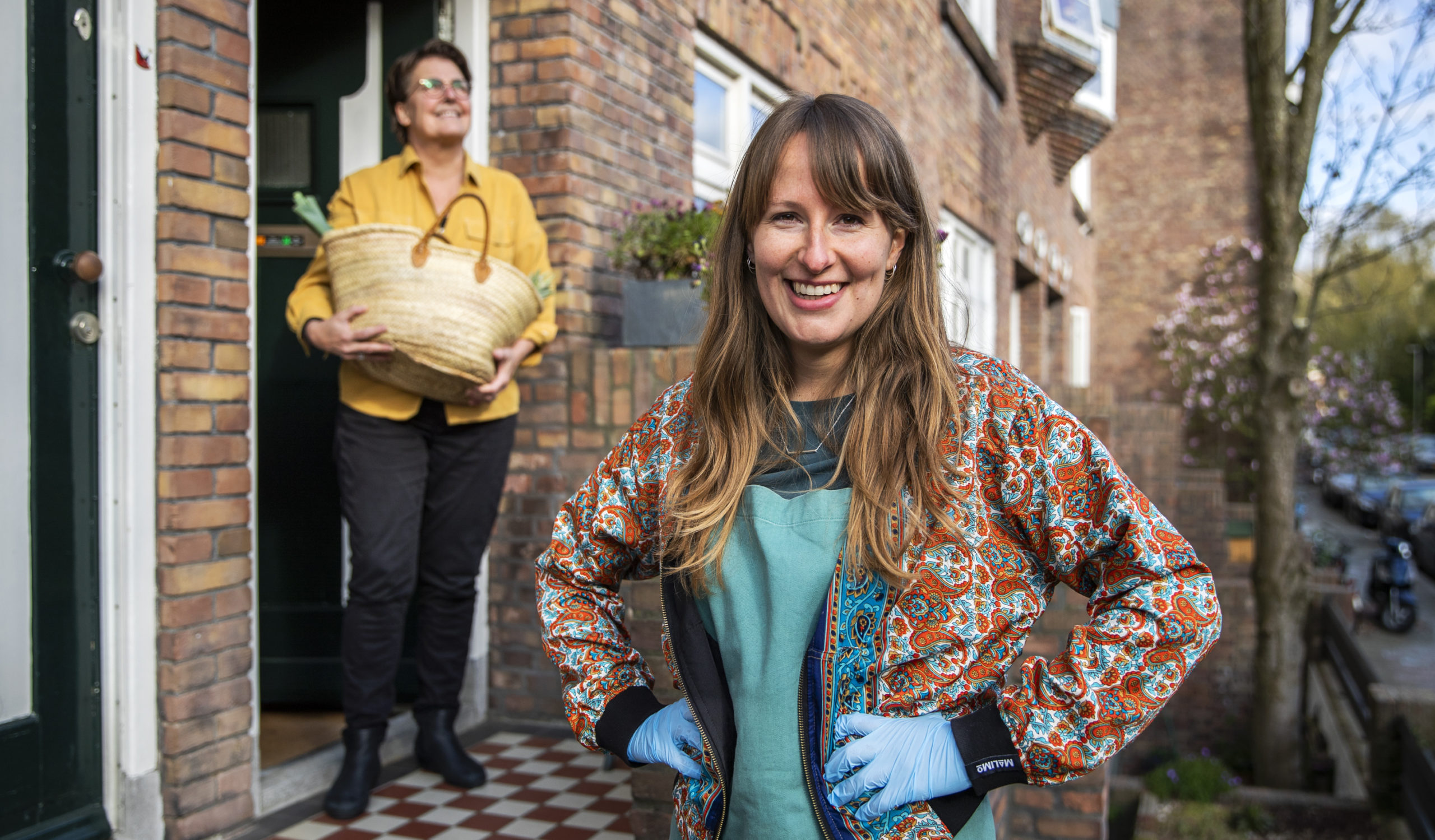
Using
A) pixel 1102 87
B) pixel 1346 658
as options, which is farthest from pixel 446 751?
pixel 1102 87

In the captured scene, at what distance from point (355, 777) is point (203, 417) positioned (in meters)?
1.11

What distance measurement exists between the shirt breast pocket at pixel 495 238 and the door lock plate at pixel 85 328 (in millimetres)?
→ 1031

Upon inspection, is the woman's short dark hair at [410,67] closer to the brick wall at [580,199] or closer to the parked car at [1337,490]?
the brick wall at [580,199]

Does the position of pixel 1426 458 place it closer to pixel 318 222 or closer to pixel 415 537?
pixel 415 537

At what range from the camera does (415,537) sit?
10.4 feet

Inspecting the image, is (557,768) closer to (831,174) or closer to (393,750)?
(393,750)

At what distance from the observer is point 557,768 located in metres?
3.56

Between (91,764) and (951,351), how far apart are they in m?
2.43

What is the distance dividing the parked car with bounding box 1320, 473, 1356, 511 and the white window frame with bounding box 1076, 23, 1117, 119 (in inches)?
909

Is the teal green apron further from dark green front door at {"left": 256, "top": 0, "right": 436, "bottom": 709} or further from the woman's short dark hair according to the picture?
dark green front door at {"left": 256, "top": 0, "right": 436, "bottom": 709}

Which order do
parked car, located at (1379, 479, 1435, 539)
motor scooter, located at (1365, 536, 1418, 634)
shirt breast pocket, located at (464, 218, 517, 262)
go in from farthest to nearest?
parked car, located at (1379, 479, 1435, 539)
motor scooter, located at (1365, 536, 1418, 634)
shirt breast pocket, located at (464, 218, 517, 262)

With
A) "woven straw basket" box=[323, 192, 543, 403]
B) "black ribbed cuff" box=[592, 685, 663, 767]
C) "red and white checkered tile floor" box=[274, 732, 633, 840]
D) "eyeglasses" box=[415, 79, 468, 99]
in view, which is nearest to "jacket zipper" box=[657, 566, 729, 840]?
"black ribbed cuff" box=[592, 685, 663, 767]

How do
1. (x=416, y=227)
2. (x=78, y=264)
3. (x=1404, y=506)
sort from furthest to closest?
(x=1404, y=506) < (x=416, y=227) < (x=78, y=264)

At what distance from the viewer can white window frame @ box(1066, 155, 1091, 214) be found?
1723 centimetres
